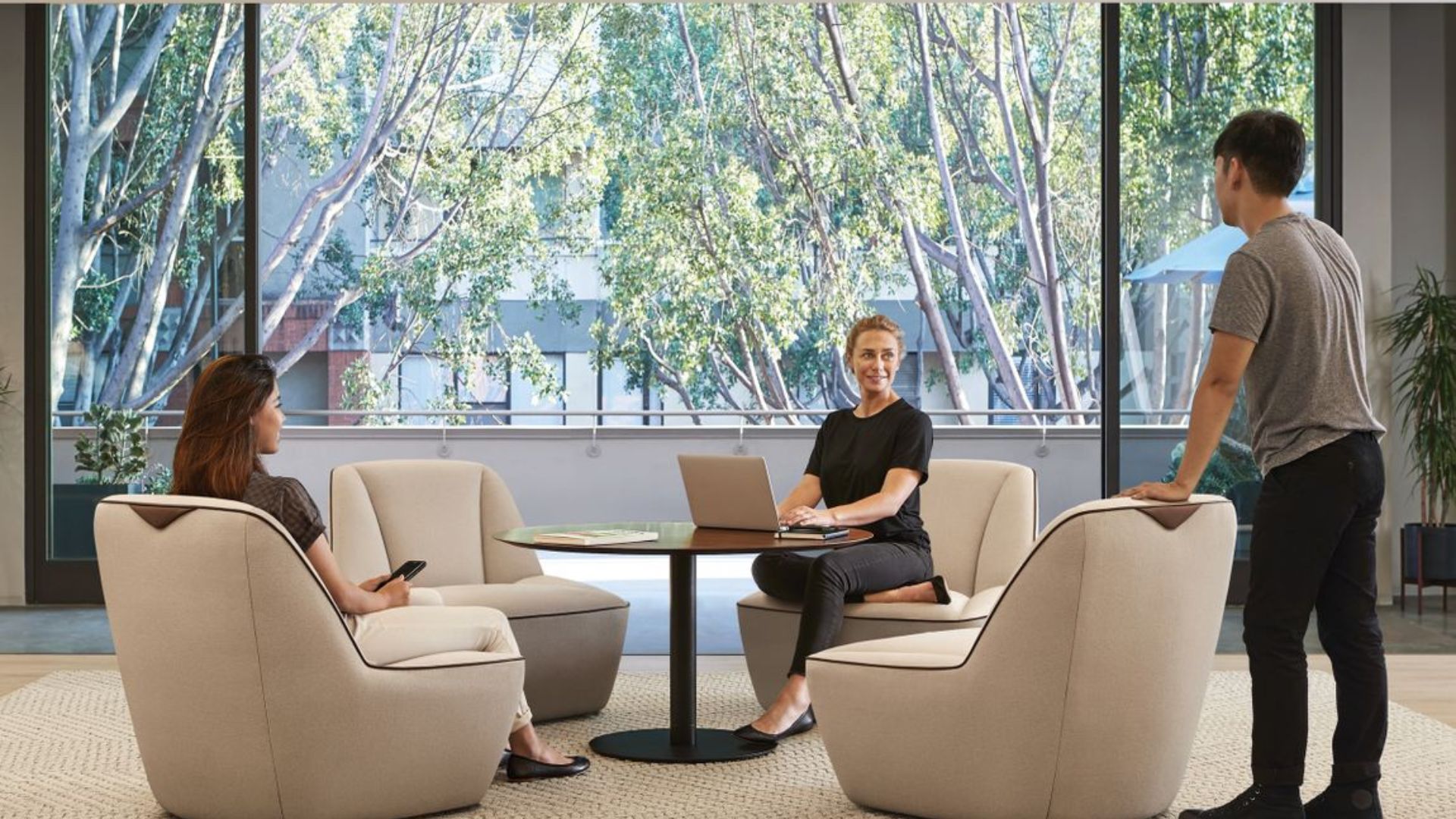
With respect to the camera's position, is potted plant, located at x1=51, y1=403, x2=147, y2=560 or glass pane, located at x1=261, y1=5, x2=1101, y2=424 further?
glass pane, located at x1=261, y1=5, x2=1101, y2=424

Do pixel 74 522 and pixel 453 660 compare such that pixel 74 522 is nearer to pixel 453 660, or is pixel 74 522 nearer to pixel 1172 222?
pixel 453 660

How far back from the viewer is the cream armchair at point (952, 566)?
4266 mm

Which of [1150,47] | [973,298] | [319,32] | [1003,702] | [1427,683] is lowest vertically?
[1427,683]

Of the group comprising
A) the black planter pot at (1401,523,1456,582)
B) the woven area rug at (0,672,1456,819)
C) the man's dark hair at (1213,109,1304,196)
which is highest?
the man's dark hair at (1213,109,1304,196)

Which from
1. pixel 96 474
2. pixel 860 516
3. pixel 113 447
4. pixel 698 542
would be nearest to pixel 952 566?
pixel 860 516

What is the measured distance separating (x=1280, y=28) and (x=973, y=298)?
205 inches

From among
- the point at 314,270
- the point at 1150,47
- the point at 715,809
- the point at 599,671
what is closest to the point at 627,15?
the point at 314,270

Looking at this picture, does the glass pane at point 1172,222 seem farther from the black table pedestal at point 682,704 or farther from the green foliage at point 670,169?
the green foliage at point 670,169

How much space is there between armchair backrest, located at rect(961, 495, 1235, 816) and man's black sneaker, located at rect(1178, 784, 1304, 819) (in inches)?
9.0

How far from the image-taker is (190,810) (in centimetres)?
334

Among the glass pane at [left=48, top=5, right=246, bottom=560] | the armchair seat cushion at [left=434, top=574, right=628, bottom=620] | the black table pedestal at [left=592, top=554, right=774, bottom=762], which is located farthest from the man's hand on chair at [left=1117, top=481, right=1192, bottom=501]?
the glass pane at [left=48, top=5, right=246, bottom=560]

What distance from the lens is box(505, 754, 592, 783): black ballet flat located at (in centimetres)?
379

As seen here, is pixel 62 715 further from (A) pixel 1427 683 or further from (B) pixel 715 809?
(A) pixel 1427 683

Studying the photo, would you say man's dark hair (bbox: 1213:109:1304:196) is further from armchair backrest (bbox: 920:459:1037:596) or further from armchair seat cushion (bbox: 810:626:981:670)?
armchair backrest (bbox: 920:459:1037:596)
